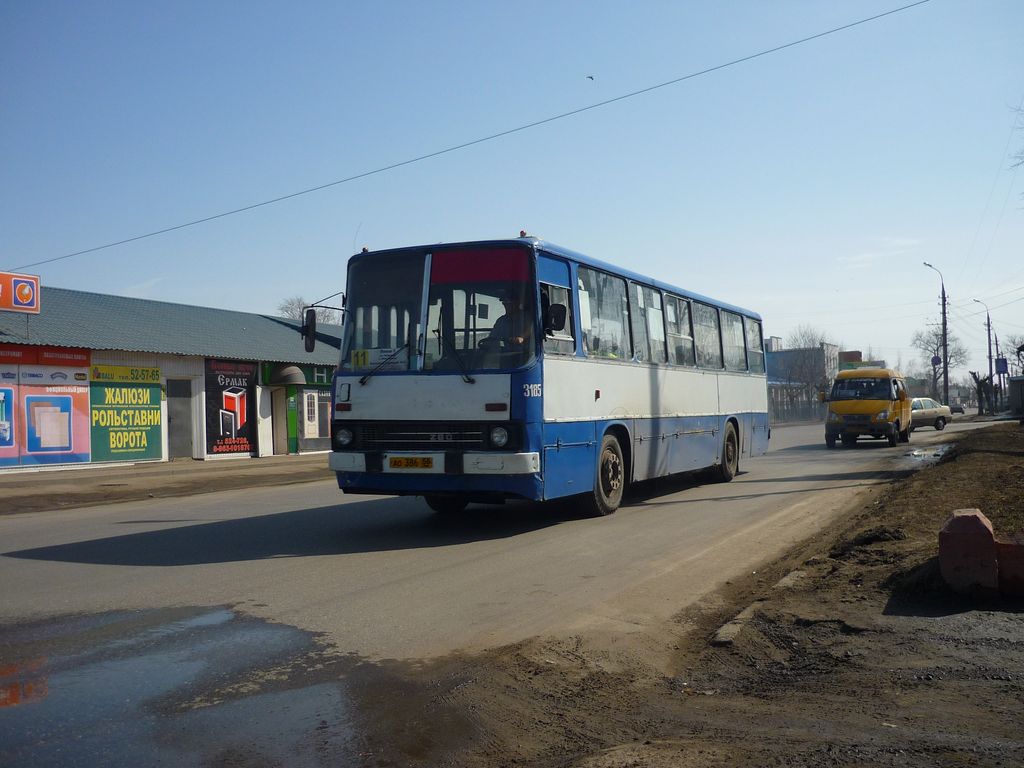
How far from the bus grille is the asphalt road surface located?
1056 mm

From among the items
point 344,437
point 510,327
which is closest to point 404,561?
point 344,437

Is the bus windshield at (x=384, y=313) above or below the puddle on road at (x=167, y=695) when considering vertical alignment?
above

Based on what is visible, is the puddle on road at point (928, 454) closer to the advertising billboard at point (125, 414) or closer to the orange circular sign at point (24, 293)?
the advertising billboard at point (125, 414)

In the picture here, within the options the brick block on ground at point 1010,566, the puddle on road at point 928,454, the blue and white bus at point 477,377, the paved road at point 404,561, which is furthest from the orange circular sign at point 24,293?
the brick block on ground at point 1010,566

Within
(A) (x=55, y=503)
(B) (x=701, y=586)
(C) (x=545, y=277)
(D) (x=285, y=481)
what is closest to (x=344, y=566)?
(B) (x=701, y=586)

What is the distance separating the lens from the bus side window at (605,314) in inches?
448

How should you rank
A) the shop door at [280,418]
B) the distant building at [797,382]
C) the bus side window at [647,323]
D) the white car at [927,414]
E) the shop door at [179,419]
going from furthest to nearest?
the distant building at [797,382] → the white car at [927,414] → the shop door at [280,418] → the shop door at [179,419] → the bus side window at [647,323]

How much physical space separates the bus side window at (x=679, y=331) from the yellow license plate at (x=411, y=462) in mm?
5768

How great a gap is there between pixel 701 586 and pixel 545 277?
4.24 m

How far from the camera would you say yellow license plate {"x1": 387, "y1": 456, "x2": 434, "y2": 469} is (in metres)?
9.81

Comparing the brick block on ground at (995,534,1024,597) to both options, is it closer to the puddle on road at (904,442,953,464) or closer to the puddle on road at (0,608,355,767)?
the puddle on road at (0,608,355,767)

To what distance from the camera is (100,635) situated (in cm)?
590

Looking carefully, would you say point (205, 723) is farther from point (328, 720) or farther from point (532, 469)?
point (532, 469)

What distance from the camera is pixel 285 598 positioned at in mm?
6988
